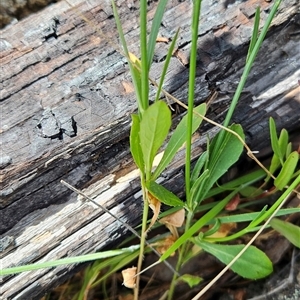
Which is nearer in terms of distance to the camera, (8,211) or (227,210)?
(8,211)

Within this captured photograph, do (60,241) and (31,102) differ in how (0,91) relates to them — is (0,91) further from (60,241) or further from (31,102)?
(60,241)

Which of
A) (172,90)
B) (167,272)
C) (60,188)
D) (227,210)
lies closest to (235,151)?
(172,90)

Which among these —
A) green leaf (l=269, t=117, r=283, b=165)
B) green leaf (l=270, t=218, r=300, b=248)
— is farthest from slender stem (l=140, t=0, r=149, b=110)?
green leaf (l=270, t=218, r=300, b=248)

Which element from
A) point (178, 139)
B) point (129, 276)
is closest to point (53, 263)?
point (129, 276)

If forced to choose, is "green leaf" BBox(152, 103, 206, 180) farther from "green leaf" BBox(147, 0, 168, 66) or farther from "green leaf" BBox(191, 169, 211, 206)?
"green leaf" BBox(147, 0, 168, 66)

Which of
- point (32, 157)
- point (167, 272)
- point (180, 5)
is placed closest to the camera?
point (32, 157)

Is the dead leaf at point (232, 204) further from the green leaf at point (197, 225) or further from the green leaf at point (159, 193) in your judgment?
the green leaf at point (159, 193)
